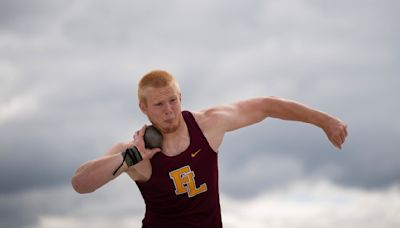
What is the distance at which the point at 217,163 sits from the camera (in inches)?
339

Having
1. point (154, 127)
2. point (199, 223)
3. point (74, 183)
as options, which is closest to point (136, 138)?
point (154, 127)

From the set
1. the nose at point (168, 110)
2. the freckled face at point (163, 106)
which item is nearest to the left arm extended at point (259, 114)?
the freckled face at point (163, 106)

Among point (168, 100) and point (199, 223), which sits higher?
point (168, 100)

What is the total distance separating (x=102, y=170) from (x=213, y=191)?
5.38 ft

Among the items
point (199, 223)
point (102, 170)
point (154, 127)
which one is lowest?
point (199, 223)

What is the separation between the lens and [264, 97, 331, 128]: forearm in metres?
8.50

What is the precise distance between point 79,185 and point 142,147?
0.90 meters

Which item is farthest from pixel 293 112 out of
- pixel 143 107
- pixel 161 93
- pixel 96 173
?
pixel 96 173

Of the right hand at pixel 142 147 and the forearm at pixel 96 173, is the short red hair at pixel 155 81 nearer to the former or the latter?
the right hand at pixel 142 147

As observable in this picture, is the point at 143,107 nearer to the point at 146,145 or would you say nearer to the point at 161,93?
the point at 161,93

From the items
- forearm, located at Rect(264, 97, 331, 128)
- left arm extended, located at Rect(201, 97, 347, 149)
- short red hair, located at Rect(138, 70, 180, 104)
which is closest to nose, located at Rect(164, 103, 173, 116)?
short red hair, located at Rect(138, 70, 180, 104)

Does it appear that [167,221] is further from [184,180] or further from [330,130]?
[330,130]

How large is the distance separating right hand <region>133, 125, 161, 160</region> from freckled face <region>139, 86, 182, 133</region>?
0.82 ft

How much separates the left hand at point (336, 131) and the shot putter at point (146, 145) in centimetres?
223
